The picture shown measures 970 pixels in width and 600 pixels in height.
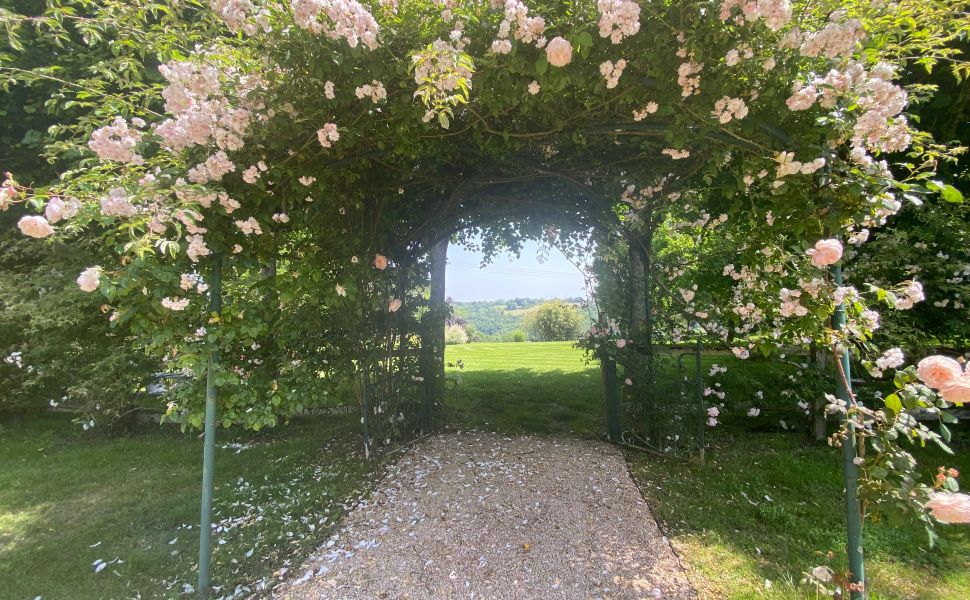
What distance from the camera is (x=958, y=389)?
47.5 inches

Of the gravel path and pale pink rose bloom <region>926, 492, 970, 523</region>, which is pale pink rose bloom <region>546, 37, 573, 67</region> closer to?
pale pink rose bloom <region>926, 492, 970, 523</region>

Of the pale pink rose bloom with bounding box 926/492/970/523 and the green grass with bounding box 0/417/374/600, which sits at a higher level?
the pale pink rose bloom with bounding box 926/492/970/523

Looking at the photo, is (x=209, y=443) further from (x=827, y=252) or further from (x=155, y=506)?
(x=827, y=252)

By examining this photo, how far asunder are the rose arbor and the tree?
15.9 metres

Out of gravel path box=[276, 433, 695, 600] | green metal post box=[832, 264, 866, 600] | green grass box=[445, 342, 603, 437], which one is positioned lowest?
gravel path box=[276, 433, 695, 600]

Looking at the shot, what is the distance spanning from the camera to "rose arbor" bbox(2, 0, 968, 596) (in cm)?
162

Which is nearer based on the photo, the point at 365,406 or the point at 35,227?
the point at 35,227

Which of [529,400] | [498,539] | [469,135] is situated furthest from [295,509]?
[529,400]

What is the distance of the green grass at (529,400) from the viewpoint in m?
5.04

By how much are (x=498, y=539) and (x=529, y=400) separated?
12.0 feet

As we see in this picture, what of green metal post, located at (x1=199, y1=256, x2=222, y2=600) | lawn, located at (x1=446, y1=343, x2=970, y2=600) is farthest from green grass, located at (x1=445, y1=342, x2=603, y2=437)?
green metal post, located at (x1=199, y1=256, x2=222, y2=600)

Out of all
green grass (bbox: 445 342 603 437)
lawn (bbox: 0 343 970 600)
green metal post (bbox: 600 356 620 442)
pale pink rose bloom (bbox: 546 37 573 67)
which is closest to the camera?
pale pink rose bloom (bbox: 546 37 573 67)

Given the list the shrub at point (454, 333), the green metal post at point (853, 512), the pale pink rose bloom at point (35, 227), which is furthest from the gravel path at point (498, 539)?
the pale pink rose bloom at point (35, 227)

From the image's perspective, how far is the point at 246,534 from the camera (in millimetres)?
2801
